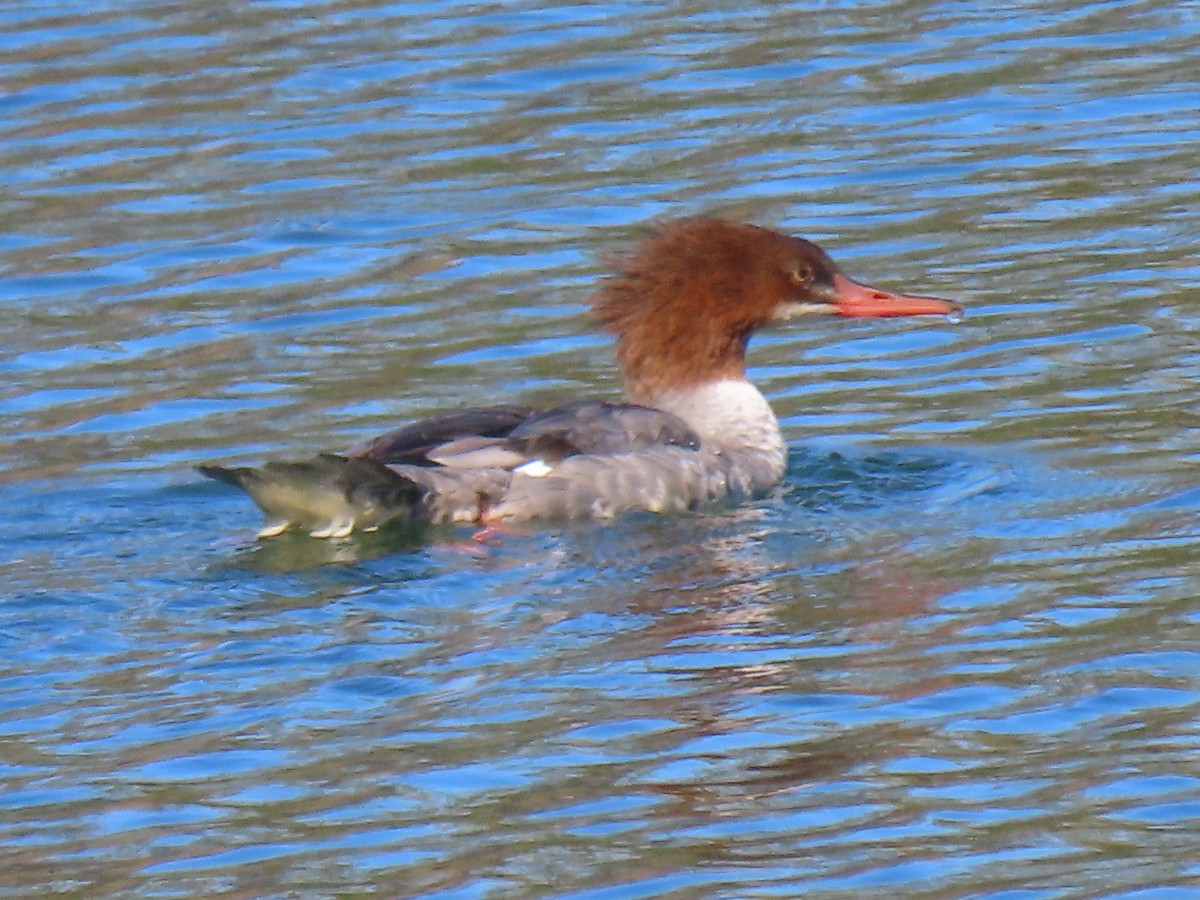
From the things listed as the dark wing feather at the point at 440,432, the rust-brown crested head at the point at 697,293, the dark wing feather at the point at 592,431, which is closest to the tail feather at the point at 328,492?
the dark wing feather at the point at 440,432

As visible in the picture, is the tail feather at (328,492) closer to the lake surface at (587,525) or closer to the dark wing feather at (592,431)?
the lake surface at (587,525)

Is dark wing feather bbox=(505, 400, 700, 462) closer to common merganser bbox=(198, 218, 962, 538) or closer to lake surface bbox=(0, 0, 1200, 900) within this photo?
common merganser bbox=(198, 218, 962, 538)

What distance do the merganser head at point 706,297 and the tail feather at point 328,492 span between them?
4.92 feet

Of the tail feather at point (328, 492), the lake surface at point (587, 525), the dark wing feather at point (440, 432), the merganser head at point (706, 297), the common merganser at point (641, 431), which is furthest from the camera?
the merganser head at point (706, 297)

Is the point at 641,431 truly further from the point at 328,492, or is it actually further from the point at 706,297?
the point at 328,492

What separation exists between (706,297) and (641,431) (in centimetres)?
82

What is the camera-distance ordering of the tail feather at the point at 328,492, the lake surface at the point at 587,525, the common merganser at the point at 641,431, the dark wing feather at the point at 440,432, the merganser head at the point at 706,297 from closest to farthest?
1. the lake surface at the point at 587,525
2. the tail feather at the point at 328,492
3. the common merganser at the point at 641,431
4. the dark wing feather at the point at 440,432
5. the merganser head at the point at 706,297

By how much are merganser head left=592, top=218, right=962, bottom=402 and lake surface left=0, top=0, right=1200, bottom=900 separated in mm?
485

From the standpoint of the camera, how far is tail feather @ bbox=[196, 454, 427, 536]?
8.79 meters

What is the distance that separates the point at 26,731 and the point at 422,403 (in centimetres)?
398

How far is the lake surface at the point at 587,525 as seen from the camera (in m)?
6.42

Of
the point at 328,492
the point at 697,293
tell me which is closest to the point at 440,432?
the point at 328,492

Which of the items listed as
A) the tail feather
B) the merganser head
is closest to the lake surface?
the tail feather

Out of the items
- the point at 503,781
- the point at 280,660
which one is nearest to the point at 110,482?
the point at 280,660
